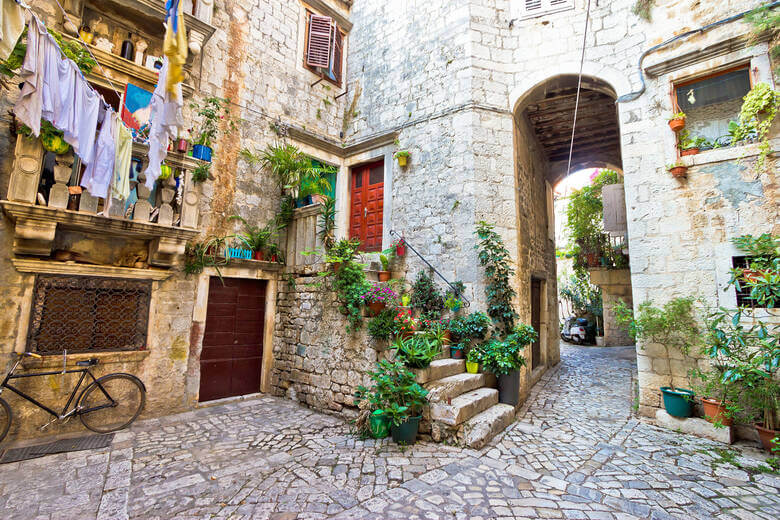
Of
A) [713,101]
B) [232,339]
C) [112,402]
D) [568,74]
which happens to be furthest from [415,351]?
[713,101]

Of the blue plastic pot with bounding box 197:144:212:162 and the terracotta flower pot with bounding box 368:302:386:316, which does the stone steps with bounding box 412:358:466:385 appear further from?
the blue plastic pot with bounding box 197:144:212:162

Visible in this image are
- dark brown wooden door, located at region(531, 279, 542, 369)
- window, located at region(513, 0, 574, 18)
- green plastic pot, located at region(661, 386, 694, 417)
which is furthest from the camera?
dark brown wooden door, located at region(531, 279, 542, 369)

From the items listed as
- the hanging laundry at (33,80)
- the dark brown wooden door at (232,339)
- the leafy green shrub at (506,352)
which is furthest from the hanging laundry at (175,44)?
the leafy green shrub at (506,352)

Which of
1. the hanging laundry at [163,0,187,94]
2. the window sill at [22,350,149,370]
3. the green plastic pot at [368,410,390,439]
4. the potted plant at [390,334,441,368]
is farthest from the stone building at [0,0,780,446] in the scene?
the hanging laundry at [163,0,187,94]

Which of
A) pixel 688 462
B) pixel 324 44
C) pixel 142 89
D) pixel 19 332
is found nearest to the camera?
pixel 688 462

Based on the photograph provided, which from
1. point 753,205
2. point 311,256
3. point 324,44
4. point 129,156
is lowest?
point 311,256

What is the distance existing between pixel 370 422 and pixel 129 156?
4.60 m

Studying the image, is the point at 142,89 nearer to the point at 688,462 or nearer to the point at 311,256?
the point at 311,256

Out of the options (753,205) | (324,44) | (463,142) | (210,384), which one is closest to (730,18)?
(753,205)

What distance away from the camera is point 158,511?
8.86 ft

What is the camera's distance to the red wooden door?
7445 millimetres

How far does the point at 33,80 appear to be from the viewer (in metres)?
3.48

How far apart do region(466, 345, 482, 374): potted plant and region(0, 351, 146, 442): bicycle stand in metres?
4.58

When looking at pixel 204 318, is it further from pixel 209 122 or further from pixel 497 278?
pixel 497 278
